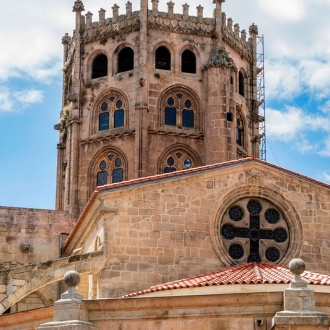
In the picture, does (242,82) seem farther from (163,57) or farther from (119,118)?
(119,118)

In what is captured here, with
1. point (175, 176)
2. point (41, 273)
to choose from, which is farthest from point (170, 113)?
point (41, 273)

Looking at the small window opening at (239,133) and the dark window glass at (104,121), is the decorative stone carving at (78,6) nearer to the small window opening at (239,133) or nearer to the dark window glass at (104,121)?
the dark window glass at (104,121)

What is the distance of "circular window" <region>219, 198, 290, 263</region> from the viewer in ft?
88.6

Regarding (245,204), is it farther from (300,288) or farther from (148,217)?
(300,288)

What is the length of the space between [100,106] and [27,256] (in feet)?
29.1

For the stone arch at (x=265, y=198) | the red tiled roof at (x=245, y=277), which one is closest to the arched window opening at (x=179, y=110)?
the stone arch at (x=265, y=198)

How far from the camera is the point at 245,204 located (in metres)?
27.4

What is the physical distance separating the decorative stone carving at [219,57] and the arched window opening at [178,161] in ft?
13.6

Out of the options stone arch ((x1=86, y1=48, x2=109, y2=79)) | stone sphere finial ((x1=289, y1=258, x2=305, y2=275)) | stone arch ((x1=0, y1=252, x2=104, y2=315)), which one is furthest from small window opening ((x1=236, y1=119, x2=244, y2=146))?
stone sphere finial ((x1=289, y1=258, x2=305, y2=275))

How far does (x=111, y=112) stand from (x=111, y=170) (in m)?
2.65

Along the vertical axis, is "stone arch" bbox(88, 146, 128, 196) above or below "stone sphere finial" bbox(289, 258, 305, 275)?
above

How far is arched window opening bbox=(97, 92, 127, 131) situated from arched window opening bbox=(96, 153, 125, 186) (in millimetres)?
1453

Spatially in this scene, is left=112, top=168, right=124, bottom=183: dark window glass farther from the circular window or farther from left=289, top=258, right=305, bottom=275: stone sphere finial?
left=289, top=258, right=305, bottom=275: stone sphere finial

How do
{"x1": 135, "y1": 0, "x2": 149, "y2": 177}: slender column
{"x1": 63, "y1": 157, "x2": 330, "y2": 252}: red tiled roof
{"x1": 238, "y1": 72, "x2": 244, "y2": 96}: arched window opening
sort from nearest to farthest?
{"x1": 63, "y1": 157, "x2": 330, "y2": 252}: red tiled roof
{"x1": 135, "y1": 0, "x2": 149, "y2": 177}: slender column
{"x1": 238, "y1": 72, "x2": 244, "y2": 96}: arched window opening
